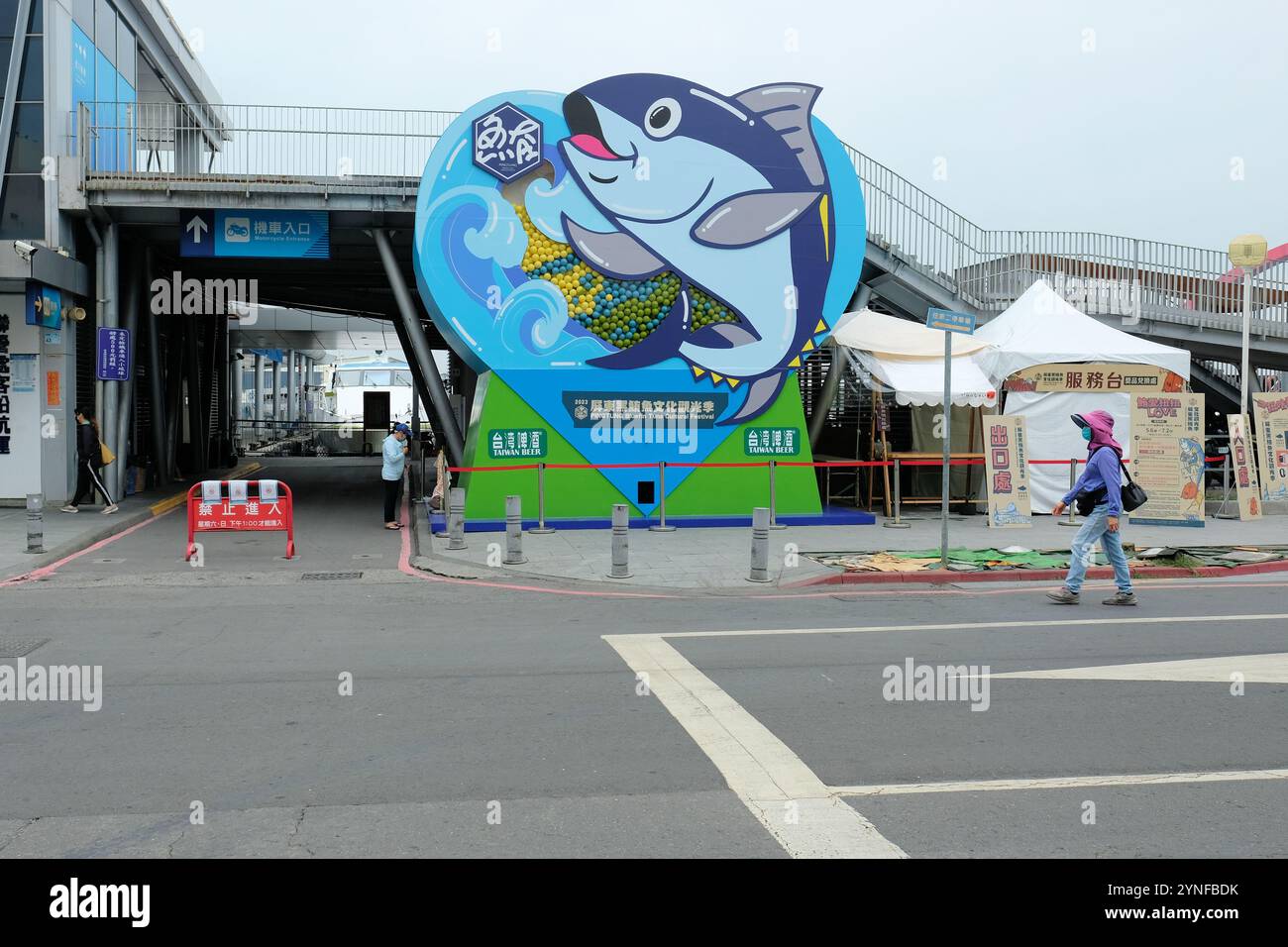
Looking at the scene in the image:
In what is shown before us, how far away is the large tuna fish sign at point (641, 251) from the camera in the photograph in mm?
17250

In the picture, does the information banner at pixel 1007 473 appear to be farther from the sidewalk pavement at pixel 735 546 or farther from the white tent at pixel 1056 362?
the white tent at pixel 1056 362

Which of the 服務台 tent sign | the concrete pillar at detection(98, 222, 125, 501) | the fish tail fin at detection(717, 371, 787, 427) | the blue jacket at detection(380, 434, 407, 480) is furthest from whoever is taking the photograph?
the concrete pillar at detection(98, 222, 125, 501)

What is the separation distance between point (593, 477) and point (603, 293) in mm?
3183

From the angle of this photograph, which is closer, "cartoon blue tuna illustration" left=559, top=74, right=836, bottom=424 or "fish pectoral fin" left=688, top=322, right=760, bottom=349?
"cartoon blue tuna illustration" left=559, top=74, right=836, bottom=424

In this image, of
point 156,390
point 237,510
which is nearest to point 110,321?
point 156,390

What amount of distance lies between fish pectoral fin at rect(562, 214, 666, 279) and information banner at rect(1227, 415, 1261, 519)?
34.1 feet

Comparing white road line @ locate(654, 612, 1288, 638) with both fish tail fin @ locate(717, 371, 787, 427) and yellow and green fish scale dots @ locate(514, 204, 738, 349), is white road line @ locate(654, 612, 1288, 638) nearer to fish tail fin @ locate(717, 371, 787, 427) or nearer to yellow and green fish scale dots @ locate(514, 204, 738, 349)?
fish tail fin @ locate(717, 371, 787, 427)

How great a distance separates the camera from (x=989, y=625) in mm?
9672

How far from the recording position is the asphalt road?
468 cm

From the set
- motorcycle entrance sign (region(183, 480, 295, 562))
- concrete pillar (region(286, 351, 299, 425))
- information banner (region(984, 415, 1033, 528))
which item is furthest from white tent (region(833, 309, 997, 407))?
concrete pillar (region(286, 351, 299, 425))

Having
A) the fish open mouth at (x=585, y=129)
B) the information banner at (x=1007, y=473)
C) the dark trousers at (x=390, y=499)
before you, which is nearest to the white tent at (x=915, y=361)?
the information banner at (x=1007, y=473)

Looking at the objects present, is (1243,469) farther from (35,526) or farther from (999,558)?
(35,526)

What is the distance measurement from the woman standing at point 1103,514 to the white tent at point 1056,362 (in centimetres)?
837

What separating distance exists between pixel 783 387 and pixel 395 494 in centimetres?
700
